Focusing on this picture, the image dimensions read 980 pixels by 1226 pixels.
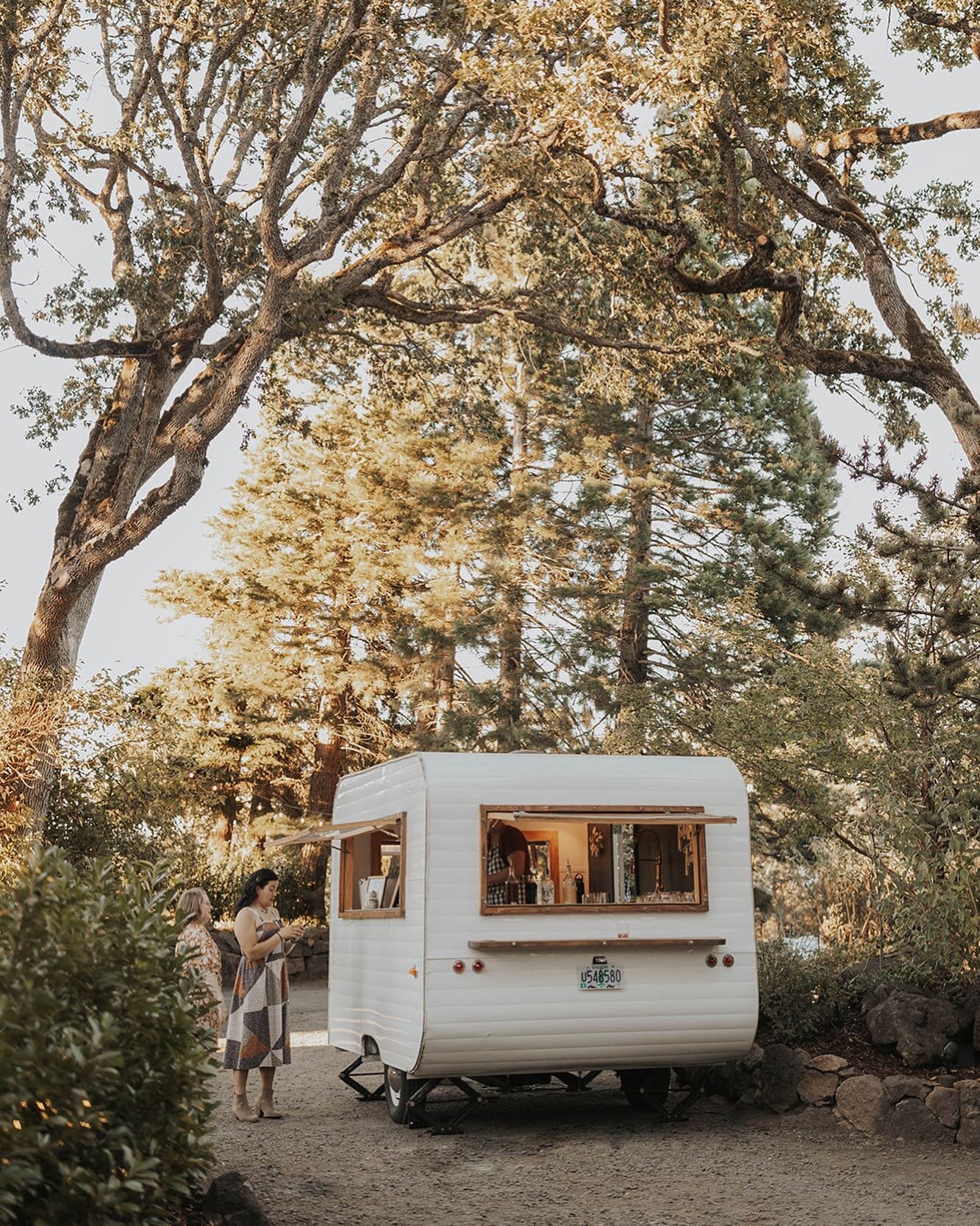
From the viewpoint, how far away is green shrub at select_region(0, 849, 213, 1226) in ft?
12.2

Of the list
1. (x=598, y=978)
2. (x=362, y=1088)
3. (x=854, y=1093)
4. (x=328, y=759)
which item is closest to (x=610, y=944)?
(x=598, y=978)

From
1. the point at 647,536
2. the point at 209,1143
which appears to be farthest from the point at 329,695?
the point at 209,1143

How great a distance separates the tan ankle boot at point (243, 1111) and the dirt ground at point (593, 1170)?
0.08 meters

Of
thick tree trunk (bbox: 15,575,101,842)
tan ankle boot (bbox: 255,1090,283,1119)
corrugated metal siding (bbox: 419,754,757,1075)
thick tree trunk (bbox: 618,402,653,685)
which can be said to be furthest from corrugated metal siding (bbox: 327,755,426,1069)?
thick tree trunk (bbox: 618,402,653,685)

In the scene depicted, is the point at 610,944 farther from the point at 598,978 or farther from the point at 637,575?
the point at 637,575

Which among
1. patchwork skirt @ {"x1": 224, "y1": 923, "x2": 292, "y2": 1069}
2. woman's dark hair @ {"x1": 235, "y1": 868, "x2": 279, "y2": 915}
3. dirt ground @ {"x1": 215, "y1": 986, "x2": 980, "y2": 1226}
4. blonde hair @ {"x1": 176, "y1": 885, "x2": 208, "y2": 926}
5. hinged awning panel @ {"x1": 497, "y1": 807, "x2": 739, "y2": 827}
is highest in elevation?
hinged awning panel @ {"x1": 497, "y1": 807, "x2": 739, "y2": 827}

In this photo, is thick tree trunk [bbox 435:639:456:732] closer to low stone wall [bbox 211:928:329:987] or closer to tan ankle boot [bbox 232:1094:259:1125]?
low stone wall [bbox 211:928:329:987]

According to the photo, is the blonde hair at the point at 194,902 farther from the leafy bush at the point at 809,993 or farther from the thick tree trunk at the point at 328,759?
the thick tree trunk at the point at 328,759

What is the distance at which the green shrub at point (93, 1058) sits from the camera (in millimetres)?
3725

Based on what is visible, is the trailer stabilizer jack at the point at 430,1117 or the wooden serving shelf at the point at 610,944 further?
the trailer stabilizer jack at the point at 430,1117

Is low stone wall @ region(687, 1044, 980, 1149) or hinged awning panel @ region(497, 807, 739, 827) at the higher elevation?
hinged awning panel @ region(497, 807, 739, 827)

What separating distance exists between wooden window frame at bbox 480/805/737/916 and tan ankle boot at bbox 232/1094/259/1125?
2.47 metres

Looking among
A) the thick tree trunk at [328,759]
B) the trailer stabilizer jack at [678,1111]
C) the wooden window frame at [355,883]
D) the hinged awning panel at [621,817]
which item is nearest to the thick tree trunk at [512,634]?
the thick tree trunk at [328,759]

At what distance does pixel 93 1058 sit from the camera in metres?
3.77
